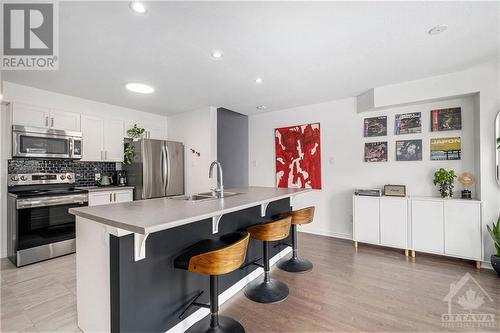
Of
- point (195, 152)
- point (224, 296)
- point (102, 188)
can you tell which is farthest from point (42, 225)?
point (224, 296)

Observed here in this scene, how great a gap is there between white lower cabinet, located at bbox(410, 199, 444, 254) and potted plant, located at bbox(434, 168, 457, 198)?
286mm

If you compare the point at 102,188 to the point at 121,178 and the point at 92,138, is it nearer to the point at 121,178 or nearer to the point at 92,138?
the point at 121,178

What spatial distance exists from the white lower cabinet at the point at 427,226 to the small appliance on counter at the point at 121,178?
16.1ft

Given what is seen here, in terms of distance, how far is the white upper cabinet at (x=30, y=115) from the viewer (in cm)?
307

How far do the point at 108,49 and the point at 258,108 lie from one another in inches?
113

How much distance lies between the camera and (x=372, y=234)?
343 cm

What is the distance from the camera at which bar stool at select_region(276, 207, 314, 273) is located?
2703 millimetres

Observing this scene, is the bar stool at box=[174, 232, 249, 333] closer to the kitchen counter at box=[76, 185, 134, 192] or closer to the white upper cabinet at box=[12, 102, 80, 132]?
the kitchen counter at box=[76, 185, 134, 192]

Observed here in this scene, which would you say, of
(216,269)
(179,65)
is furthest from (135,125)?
(216,269)

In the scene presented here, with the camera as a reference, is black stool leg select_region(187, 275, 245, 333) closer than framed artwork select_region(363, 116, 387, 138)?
Yes

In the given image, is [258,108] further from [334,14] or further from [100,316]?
[100,316]

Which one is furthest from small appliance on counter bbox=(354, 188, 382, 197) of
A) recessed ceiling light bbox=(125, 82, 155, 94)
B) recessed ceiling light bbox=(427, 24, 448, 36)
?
recessed ceiling light bbox=(125, 82, 155, 94)

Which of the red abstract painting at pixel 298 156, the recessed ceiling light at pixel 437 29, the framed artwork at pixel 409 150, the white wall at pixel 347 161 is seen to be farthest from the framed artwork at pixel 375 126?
the recessed ceiling light at pixel 437 29

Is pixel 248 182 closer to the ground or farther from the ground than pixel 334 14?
closer to the ground
